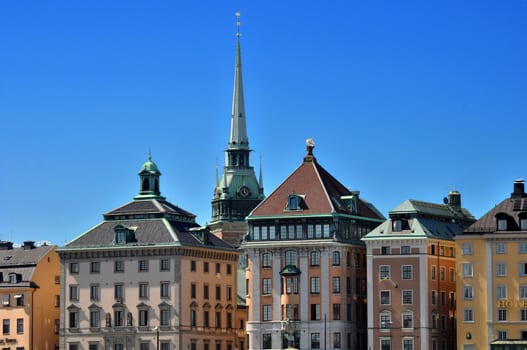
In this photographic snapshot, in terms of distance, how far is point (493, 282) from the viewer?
551 feet

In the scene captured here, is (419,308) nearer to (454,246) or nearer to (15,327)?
(454,246)

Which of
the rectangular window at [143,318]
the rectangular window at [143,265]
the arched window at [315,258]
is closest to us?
the arched window at [315,258]

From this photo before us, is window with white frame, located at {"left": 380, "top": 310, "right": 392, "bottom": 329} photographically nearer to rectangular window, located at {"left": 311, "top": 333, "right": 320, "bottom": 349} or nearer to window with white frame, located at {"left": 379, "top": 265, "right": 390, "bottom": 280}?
window with white frame, located at {"left": 379, "top": 265, "right": 390, "bottom": 280}

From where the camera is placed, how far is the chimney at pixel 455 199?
7475 inches

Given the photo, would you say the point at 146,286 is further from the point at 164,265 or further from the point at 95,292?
the point at 95,292

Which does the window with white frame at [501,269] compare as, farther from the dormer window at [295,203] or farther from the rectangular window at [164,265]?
the rectangular window at [164,265]

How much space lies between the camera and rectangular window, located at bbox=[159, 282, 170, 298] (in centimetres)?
18275

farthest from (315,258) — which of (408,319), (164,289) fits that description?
(164,289)

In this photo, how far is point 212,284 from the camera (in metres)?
187

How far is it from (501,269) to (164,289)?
117 feet

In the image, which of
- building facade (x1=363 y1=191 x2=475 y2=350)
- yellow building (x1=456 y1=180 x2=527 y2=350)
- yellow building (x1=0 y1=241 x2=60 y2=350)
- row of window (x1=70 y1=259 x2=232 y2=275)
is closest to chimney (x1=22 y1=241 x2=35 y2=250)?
yellow building (x1=0 y1=241 x2=60 y2=350)

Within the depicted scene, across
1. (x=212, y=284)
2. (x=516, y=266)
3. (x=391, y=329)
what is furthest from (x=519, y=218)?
(x=212, y=284)

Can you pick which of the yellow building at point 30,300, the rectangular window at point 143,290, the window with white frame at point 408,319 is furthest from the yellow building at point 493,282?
the yellow building at point 30,300

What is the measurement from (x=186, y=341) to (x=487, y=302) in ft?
106
